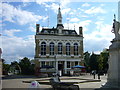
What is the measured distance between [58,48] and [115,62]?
36.8 meters

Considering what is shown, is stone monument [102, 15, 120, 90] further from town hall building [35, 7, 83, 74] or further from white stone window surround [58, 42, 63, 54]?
white stone window surround [58, 42, 63, 54]

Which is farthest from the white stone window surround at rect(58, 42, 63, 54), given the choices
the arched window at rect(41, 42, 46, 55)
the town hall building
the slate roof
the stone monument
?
the stone monument

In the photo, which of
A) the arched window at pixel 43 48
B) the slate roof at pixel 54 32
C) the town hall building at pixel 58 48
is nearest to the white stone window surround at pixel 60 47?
the town hall building at pixel 58 48

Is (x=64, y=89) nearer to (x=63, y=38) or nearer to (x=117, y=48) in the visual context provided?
(x=117, y=48)

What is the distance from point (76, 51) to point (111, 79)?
37486mm

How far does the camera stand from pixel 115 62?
1220cm

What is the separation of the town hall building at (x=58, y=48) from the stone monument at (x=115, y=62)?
35.1 m

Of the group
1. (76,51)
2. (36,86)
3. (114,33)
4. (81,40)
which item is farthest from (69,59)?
(36,86)

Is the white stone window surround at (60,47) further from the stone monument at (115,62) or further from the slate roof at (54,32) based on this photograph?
the stone monument at (115,62)

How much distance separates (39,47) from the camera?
4775 cm

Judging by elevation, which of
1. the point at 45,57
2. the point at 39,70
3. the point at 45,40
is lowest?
the point at 39,70

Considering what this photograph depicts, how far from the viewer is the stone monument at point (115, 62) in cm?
1191

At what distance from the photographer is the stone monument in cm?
1191

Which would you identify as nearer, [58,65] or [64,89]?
[64,89]
